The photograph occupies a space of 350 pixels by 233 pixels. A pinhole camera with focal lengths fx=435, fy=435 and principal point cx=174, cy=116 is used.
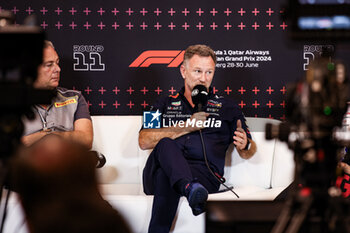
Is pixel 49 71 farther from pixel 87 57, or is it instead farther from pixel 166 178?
pixel 166 178

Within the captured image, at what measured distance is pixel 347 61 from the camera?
3633 mm

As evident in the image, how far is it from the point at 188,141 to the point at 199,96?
0.32 metres

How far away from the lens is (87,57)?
12.0 feet

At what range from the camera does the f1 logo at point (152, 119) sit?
10.2 ft

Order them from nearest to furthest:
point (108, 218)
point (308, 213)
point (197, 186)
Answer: point (108, 218) < point (308, 213) < point (197, 186)

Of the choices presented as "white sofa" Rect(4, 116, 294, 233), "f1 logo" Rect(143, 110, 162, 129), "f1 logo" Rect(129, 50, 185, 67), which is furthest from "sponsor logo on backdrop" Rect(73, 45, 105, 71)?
"f1 logo" Rect(143, 110, 162, 129)

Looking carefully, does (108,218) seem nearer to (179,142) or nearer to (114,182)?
(179,142)

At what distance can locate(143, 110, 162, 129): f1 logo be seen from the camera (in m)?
3.12

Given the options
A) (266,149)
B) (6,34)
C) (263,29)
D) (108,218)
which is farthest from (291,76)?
(108,218)

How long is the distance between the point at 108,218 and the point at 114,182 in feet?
7.65

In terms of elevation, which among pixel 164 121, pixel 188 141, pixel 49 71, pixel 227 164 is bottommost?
pixel 227 164

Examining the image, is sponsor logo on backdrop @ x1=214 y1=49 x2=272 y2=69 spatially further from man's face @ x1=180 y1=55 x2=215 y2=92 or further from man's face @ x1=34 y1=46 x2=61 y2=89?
man's face @ x1=34 y1=46 x2=61 y2=89

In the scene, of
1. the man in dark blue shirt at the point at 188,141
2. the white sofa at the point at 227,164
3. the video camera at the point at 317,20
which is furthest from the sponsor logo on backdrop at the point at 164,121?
the video camera at the point at 317,20

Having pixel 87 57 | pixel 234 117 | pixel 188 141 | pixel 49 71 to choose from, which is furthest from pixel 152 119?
pixel 87 57
